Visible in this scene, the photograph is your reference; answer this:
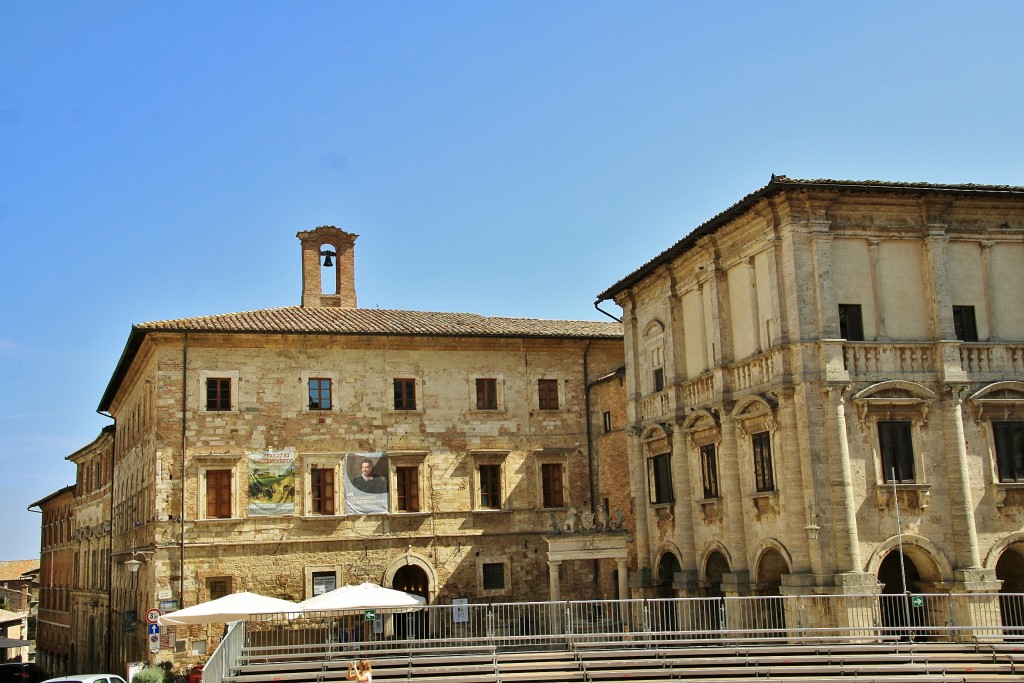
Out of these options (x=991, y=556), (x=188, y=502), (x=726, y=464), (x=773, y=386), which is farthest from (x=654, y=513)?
(x=188, y=502)

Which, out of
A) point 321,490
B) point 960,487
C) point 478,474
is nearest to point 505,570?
point 478,474

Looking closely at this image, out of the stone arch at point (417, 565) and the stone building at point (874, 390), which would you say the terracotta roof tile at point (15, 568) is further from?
the stone building at point (874, 390)

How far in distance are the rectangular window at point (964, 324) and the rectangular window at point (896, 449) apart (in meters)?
2.70

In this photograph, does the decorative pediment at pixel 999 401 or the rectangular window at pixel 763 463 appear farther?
the rectangular window at pixel 763 463

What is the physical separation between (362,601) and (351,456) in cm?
→ 975

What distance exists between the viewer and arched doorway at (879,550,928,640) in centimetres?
2224

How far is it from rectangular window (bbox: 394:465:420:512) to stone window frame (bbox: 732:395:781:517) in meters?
12.7

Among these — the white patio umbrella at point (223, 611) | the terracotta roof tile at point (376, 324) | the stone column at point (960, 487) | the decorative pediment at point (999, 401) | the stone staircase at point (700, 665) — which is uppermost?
the terracotta roof tile at point (376, 324)

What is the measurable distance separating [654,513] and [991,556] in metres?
10.1

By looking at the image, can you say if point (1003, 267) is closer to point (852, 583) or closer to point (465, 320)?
point (852, 583)

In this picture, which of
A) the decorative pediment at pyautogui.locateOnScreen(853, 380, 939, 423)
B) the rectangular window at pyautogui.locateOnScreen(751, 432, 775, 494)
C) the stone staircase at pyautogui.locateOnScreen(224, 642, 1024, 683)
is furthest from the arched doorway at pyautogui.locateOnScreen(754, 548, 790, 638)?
the decorative pediment at pyautogui.locateOnScreen(853, 380, 939, 423)

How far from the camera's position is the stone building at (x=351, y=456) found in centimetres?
3344

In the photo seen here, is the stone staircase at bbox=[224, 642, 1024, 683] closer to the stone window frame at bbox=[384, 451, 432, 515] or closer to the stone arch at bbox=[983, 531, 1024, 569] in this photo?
the stone arch at bbox=[983, 531, 1024, 569]

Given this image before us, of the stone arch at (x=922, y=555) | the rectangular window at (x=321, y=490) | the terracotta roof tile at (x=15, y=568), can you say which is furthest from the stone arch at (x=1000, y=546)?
the terracotta roof tile at (x=15, y=568)
